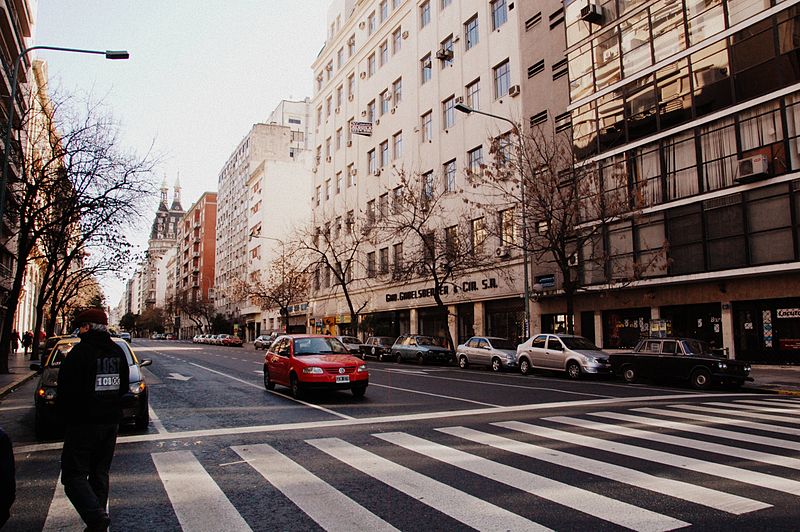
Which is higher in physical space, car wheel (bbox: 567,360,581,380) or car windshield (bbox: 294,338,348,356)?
car windshield (bbox: 294,338,348,356)

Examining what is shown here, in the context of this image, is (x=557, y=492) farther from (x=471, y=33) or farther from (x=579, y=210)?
(x=471, y=33)

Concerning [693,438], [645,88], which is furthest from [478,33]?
[693,438]

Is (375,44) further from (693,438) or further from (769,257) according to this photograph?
(693,438)

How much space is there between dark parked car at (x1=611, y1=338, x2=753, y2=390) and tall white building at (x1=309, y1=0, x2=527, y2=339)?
12269mm

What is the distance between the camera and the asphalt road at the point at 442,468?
4.68m

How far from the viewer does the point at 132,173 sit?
73.8ft

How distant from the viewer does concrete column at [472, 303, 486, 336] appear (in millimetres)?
33375

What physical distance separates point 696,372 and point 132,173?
2130cm

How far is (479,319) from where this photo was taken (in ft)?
110

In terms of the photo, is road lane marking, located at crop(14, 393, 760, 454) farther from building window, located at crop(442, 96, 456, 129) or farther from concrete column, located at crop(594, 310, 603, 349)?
building window, located at crop(442, 96, 456, 129)

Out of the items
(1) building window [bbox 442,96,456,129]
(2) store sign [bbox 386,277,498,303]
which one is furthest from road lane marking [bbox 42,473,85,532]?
(1) building window [bbox 442,96,456,129]

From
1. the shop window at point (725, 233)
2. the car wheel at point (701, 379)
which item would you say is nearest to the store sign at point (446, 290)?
the shop window at point (725, 233)

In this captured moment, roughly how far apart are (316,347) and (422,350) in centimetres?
1499

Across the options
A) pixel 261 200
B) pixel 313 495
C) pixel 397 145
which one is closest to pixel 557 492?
pixel 313 495
